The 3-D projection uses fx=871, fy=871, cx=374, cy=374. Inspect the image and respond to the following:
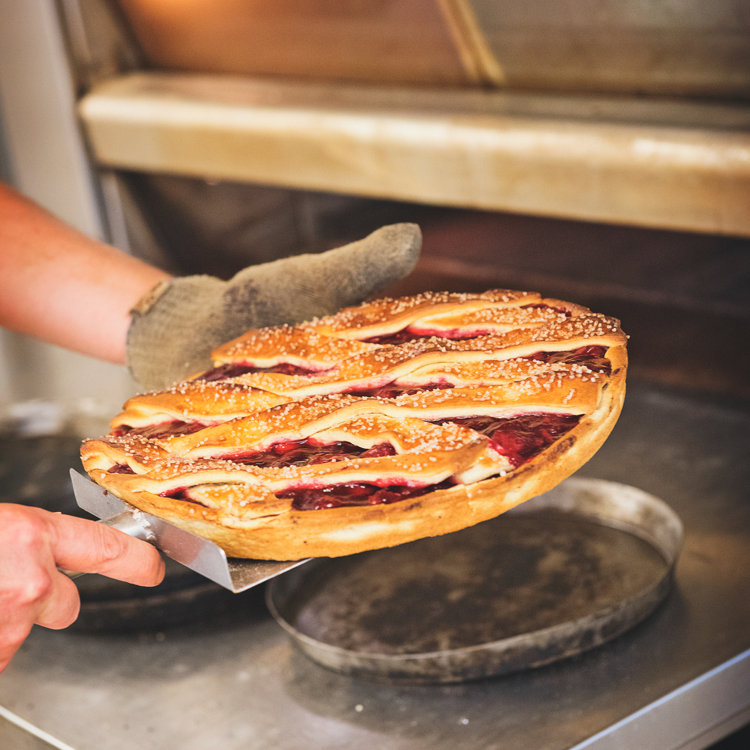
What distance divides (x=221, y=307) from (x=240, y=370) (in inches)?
9.0

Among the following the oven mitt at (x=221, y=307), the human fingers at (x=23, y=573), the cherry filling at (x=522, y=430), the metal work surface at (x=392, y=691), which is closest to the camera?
the human fingers at (x=23, y=573)

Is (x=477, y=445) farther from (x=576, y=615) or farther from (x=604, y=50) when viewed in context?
(x=604, y=50)

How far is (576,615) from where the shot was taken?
4.33 ft

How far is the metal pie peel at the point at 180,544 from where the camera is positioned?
35.7 inches

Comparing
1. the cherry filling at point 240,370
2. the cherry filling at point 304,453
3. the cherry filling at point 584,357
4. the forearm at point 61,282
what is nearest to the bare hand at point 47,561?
the cherry filling at point 304,453

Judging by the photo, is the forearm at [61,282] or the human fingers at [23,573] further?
the forearm at [61,282]

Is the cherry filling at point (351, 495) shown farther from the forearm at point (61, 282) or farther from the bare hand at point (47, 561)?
the forearm at point (61, 282)

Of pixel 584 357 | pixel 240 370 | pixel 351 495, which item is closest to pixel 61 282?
pixel 240 370

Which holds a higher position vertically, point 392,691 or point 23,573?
point 23,573

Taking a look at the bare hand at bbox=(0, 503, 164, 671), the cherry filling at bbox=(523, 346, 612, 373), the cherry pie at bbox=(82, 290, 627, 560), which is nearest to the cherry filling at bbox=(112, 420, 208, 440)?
the cherry pie at bbox=(82, 290, 627, 560)

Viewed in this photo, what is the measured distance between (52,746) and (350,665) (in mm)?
437

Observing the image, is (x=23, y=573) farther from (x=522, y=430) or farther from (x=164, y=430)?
(x=522, y=430)

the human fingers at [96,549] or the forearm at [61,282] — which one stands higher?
the forearm at [61,282]

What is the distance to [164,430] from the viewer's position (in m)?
1.18
